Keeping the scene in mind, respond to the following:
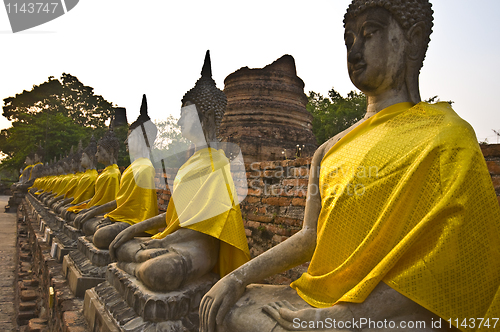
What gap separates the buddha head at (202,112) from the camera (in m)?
2.65

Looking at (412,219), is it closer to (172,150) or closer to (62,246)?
(62,246)

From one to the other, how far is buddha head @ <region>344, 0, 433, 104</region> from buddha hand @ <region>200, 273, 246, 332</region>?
3.56ft

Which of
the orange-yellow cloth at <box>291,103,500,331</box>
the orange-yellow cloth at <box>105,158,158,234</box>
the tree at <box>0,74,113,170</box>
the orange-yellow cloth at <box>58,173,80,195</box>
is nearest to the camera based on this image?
the orange-yellow cloth at <box>291,103,500,331</box>

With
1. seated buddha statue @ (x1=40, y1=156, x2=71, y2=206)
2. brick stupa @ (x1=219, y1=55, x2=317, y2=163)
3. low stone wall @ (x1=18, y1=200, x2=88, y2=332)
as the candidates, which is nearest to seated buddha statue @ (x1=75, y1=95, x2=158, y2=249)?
low stone wall @ (x1=18, y1=200, x2=88, y2=332)


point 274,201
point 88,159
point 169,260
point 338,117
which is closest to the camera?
point 169,260

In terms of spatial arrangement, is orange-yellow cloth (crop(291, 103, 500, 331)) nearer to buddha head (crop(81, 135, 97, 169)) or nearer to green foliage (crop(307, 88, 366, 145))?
buddha head (crop(81, 135, 97, 169))

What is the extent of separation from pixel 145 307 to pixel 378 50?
1.89m

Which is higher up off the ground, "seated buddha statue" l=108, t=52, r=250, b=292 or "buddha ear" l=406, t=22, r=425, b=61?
"buddha ear" l=406, t=22, r=425, b=61

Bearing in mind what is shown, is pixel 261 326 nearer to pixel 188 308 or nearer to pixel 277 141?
pixel 188 308

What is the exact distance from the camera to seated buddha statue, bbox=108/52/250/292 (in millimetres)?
2268

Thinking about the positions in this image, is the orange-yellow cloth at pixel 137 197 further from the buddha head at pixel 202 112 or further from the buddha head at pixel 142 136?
the buddha head at pixel 202 112

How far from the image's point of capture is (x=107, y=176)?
5027 mm

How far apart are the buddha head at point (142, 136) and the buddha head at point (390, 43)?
3.11 metres

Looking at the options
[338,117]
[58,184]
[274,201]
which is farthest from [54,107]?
[274,201]
